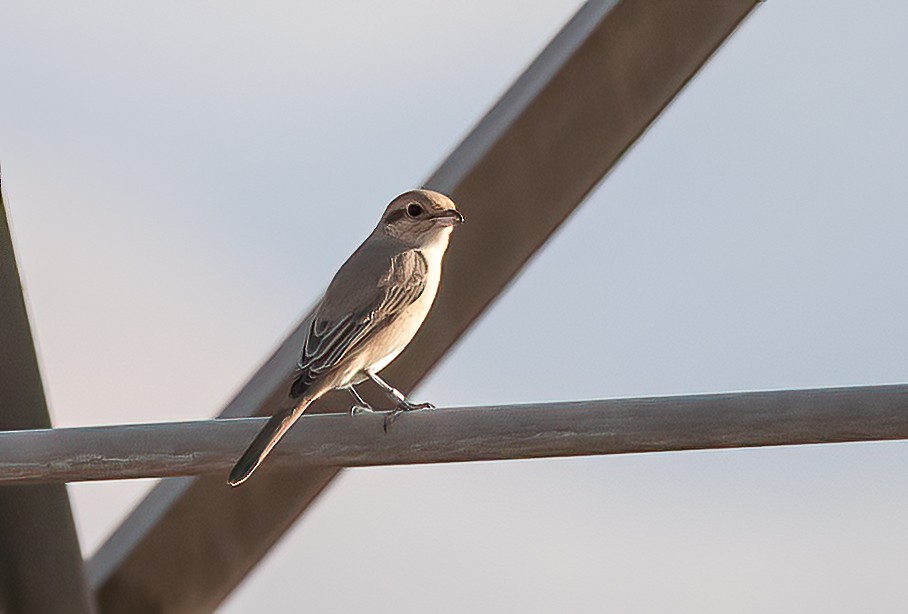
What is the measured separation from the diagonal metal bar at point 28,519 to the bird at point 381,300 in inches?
11.8

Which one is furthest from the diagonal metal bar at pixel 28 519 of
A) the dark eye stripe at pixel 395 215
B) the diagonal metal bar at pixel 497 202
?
the dark eye stripe at pixel 395 215

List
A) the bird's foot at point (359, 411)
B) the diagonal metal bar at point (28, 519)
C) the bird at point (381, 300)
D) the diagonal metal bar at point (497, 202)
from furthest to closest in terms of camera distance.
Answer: the diagonal metal bar at point (497, 202) < the diagonal metal bar at point (28, 519) < the bird at point (381, 300) < the bird's foot at point (359, 411)

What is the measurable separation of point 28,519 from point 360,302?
0.45m

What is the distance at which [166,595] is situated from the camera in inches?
63.7

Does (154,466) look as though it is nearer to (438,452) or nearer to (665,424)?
(438,452)

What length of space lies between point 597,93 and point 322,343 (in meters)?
0.47

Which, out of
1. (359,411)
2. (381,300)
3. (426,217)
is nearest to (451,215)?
(426,217)

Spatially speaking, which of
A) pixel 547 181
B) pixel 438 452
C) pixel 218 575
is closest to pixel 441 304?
pixel 547 181

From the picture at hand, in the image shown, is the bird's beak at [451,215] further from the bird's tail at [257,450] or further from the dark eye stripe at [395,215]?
the bird's tail at [257,450]

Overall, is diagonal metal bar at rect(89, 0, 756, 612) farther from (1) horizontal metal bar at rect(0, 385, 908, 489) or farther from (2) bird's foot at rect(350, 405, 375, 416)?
(1) horizontal metal bar at rect(0, 385, 908, 489)

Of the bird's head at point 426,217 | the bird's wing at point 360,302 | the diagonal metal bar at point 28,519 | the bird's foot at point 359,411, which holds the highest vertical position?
the bird's head at point 426,217

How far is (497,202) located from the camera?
5.24 feet

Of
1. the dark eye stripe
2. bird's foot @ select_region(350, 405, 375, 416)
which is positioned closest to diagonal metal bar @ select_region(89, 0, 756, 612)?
the dark eye stripe

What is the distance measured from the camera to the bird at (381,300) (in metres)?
1.34
